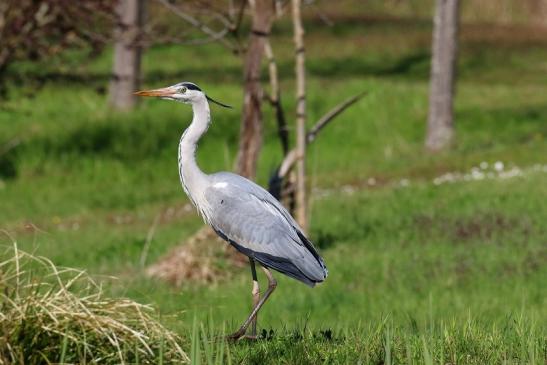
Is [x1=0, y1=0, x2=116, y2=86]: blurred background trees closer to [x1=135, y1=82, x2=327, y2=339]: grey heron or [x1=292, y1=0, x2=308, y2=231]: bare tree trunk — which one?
[x1=292, y1=0, x2=308, y2=231]: bare tree trunk

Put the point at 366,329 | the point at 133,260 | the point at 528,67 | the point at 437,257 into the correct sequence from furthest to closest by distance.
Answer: the point at 528,67
the point at 133,260
the point at 437,257
the point at 366,329

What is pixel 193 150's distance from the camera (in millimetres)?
7414

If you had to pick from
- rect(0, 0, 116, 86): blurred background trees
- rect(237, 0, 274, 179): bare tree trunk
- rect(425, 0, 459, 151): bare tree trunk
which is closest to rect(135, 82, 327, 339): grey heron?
rect(237, 0, 274, 179): bare tree trunk

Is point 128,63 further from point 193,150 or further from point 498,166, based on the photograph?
point 193,150

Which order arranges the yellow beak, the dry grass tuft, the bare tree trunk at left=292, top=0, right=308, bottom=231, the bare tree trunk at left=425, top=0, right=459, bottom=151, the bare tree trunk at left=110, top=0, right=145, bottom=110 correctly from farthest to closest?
the bare tree trunk at left=110, top=0, right=145, bottom=110 → the bare tree trunk at left=425, top=0, right=459, bottom=151 → the bare tree trunk at left=292, top=0, right=308, bottom=231 → the dry grass tuft → the yellow beak

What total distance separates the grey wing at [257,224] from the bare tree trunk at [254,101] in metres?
5.62

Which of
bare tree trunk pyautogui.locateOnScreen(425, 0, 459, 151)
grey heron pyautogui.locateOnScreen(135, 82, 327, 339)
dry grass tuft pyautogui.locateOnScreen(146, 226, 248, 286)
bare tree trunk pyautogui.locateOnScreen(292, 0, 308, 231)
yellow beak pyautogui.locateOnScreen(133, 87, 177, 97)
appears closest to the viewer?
yellow beak pyautogui.locateOnScreen(133, 87, 177, 97)

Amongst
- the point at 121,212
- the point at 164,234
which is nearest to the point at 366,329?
the point at 164,234

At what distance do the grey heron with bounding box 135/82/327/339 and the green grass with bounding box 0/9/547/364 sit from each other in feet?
1.37

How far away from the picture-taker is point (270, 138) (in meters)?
23.9

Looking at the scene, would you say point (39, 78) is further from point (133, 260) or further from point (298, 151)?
Result: point (298, 151)

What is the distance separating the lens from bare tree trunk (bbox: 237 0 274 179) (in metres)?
13.3

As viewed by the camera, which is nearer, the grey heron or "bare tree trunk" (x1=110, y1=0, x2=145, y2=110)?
the grey heron

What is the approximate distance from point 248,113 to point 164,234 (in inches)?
137
